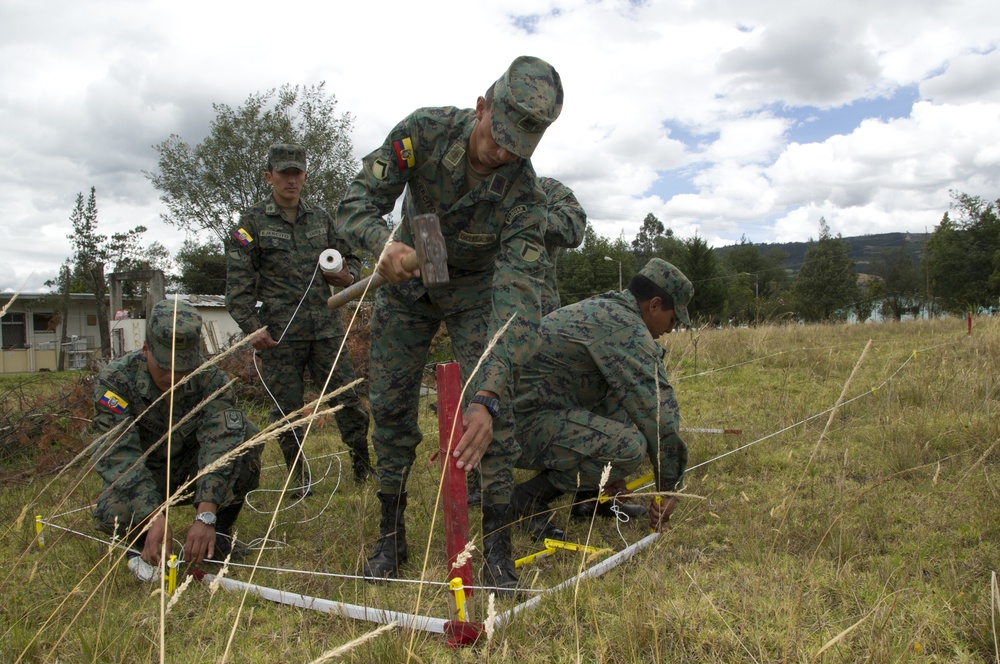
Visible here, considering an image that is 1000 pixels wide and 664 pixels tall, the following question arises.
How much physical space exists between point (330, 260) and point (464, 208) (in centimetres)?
186

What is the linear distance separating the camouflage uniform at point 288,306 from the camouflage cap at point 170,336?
141 centimetres

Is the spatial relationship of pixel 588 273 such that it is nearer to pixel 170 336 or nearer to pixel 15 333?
pixel 15 333

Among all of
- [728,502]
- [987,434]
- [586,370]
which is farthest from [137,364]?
[987,434]

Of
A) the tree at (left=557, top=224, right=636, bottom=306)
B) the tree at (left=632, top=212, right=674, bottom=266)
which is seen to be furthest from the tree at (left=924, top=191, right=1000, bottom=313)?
the tree at (left=632, top=212, right=674, bottom=266)

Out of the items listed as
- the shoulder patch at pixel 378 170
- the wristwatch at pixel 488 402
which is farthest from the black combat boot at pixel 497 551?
the shoulder patch at pixel 378 170

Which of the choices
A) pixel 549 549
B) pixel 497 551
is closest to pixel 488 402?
pixel 497 551

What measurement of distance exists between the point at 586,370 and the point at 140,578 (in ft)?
7.17

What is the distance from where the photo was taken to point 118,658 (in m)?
2.07

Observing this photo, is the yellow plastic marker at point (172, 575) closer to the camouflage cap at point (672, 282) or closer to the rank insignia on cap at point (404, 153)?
the rank insignia on cap at point (404, 153)

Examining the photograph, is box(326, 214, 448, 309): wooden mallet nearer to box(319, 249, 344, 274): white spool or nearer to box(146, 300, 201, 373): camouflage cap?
box(146, 300, 201, 373): camouflage cap

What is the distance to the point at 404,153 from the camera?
2.68m

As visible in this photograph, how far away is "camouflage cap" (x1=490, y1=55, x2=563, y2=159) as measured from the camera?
2.29m

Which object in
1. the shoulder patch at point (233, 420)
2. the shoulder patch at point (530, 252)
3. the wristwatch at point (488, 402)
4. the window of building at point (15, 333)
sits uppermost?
the shoulder patch at point (530, 252)

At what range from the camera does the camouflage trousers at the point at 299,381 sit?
175 inches
